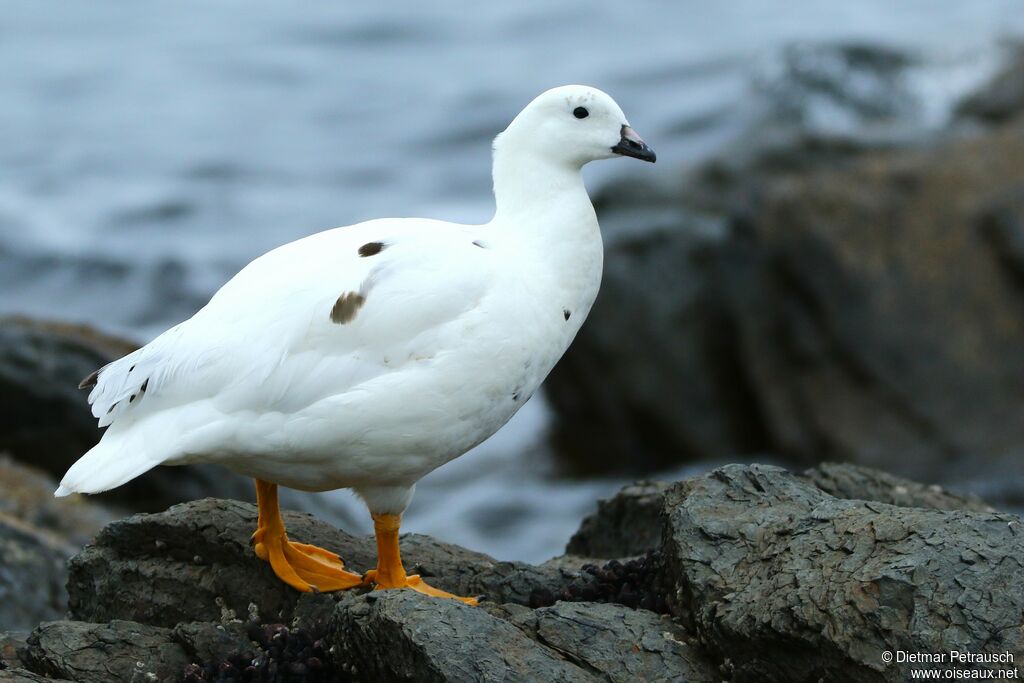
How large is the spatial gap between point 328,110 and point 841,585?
81.5 feet

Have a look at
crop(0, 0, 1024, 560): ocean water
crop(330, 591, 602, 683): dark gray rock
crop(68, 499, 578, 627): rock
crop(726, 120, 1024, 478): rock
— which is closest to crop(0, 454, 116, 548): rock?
crop(68, 499, 578, 627): rock

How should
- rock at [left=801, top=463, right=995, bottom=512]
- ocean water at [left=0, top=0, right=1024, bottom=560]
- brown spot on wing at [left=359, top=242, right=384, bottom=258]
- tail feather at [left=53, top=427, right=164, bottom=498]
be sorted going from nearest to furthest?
tail feather at [left=53, top=427, right=164, bottom=498] → brown spot on wing at [left=359, top=242, right=384, bottom=258] → rock at [left=801, top=463, right=995, bottom=512] → ocean water at [left=0, top=0, right=1024, bottom=560]

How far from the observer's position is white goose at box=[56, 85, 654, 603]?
6344 millimetres

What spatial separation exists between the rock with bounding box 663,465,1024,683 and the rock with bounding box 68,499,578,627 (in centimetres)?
101

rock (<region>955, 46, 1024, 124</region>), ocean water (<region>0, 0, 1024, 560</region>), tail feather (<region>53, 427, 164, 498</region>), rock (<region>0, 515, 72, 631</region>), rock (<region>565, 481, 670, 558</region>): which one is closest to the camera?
tail feather (<region>53, 427, 164, 498</region>)

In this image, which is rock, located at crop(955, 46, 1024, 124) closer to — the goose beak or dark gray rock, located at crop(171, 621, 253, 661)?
the goose beak

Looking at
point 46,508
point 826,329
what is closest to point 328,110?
point 826,329

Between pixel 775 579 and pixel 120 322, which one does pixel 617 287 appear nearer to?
pixel 120 322

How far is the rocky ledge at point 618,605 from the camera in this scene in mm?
5223

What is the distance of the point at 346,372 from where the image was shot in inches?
252

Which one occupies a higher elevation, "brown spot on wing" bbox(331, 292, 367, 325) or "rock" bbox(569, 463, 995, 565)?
"brown spot on wing" bbox(331, 292, 367, 325)

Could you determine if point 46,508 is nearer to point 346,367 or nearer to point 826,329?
point 346,367

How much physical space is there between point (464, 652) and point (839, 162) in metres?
13.8

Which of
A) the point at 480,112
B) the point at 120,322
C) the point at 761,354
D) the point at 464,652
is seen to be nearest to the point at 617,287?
the point at 761,354
